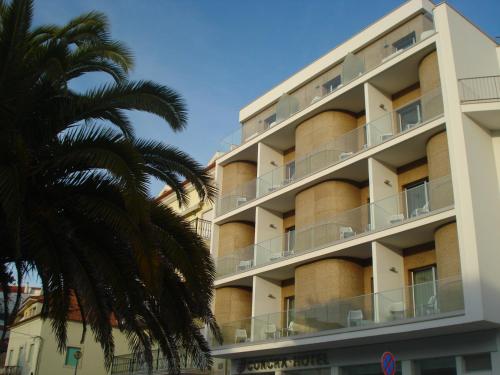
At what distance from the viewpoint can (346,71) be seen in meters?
25.8

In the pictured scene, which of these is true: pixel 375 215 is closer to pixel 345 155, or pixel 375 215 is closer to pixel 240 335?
pixel 345 155

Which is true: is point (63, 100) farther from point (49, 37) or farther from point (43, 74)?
point (49, 37)

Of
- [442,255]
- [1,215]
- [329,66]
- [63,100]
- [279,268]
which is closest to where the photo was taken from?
[1,215]

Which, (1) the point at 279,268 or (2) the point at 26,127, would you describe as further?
(1) the point at 279,268

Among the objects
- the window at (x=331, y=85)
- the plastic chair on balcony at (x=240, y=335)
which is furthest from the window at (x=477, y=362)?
the window at (x=331, y=85)

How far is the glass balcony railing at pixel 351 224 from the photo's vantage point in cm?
1980

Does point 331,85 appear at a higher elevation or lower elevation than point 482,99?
Answer: higher

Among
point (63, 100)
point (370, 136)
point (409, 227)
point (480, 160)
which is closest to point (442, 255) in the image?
point (409, 227)

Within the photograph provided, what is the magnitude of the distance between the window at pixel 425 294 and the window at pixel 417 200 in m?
2.03

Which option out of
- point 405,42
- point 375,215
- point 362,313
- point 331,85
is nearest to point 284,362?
point 362,313

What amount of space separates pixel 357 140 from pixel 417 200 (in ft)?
15.0

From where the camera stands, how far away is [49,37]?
38.5ft

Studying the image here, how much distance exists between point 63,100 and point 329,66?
18948 mm

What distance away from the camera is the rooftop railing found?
20414mm
